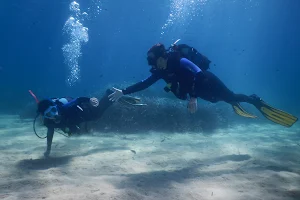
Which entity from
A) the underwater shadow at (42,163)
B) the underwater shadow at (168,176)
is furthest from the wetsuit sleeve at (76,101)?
the underwater shadow at (168,176)

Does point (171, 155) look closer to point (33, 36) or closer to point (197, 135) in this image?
point (197, 135)

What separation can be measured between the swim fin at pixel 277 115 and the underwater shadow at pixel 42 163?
603 cm

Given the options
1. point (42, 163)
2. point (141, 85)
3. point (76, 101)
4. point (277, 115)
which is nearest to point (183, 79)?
→ point (141, 85)

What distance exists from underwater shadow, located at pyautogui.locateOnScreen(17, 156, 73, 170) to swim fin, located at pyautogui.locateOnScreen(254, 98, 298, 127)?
6.03 meters

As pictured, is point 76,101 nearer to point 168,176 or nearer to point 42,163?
point 42,163

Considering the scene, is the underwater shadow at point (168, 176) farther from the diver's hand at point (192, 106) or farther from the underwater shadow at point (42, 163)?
the underwater shadow at point (42, 163)

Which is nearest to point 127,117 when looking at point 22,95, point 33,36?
point 22,95

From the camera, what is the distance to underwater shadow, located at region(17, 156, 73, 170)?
18.3 feet

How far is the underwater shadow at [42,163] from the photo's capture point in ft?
18.3

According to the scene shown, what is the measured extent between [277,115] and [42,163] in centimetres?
684

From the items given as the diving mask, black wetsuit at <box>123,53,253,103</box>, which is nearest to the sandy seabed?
black wetsuit at <box>123,53,253,103</box>

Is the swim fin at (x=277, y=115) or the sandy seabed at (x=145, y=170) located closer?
the sandy seabed at (x=145, y=170)

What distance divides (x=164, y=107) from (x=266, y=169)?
7.06 meters

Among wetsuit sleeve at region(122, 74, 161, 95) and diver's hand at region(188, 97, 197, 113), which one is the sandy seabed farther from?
wetsuit sleeve at region(122, 74, 161, 95)
